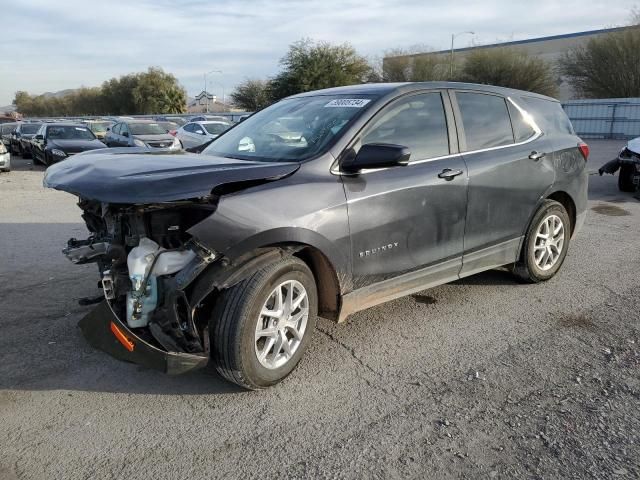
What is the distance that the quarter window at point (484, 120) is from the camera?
447 centimetres

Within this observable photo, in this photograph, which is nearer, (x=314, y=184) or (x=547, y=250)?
(x=314, y=184)

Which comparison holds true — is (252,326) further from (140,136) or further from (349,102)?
(140,136)

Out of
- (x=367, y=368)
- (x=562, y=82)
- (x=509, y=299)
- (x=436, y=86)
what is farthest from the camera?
(x=562, y=82)

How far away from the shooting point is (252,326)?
310 cm

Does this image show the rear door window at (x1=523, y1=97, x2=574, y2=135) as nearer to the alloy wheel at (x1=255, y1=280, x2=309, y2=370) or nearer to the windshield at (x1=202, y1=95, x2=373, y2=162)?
the windshield at (x1=202, y1=95, x2=373, y2=162)

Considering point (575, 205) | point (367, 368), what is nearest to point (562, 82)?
point (575, 205)

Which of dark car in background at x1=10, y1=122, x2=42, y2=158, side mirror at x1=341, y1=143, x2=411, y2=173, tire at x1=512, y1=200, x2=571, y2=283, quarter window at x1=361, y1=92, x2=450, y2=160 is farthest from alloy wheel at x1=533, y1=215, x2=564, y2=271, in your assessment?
dark car in background at x1=10, y1=122, x2=42, y2=158

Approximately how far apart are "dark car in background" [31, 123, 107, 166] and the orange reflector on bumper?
14.7m

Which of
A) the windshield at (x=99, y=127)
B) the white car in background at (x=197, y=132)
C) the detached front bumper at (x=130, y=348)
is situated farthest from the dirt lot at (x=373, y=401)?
the windshield at (x=99, y=127)

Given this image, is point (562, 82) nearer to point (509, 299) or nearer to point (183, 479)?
point (509, 299)

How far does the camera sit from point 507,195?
4633 millimetres

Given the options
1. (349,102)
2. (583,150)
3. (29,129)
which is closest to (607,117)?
(583,150)

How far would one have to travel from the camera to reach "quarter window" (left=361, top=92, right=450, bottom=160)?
3.86 m

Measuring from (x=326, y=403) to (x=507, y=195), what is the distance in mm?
2489
